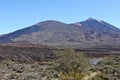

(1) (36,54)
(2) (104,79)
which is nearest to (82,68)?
(2) (104,79)

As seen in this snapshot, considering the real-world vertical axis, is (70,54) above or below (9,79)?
above

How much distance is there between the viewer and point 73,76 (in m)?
19.9

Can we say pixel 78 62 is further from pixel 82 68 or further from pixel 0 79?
pixel 0 79

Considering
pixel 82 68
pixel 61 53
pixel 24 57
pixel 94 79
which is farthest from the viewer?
pixel 24 57

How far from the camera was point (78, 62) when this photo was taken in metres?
32.4

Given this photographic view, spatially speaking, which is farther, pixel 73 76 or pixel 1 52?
pixel 1 52

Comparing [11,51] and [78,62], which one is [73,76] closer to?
[78,62]

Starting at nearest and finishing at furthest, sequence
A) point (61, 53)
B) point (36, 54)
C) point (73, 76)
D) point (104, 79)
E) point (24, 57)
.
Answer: point (73, 76), point (104, 79), point (61, 53), point (24, 57), point (36, 54)

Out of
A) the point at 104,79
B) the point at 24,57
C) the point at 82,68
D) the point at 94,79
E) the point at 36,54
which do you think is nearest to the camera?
the point at 94,79

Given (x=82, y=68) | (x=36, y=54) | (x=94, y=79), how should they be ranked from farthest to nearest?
(x=36, y=54) < (x=82, y=68) < (x=94, y=79)

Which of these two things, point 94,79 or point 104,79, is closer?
point 94,79

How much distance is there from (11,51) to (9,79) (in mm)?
47447

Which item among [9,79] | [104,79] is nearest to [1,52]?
[9,79]

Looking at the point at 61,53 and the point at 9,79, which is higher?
the point at 61,53
